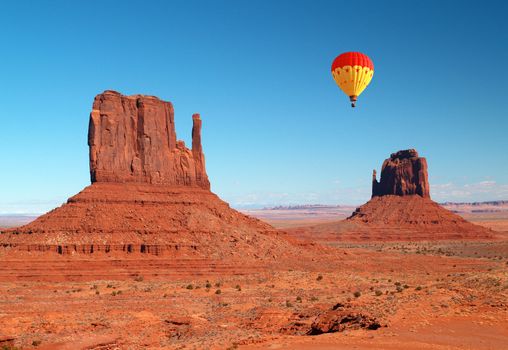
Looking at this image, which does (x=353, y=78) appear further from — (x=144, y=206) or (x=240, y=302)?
(x=144, y=206)

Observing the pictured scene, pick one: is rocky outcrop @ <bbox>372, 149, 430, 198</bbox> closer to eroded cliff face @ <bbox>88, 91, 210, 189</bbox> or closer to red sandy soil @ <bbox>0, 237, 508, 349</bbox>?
red sandy soil @ <bbox>0, 237, 508, 349</bbox>

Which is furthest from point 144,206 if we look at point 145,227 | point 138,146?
point 138,146

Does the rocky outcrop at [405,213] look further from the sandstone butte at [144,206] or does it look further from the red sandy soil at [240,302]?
the sandstone butte at [144,206]

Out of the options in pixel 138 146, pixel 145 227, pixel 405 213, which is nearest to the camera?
pixel 145 227

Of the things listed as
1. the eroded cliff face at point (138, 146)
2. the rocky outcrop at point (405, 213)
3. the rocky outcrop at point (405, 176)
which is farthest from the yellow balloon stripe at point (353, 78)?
the rocky outcrop at point (405, 176)

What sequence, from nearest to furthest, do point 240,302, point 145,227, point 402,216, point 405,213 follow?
point 240,302, point 145,227, point 402,216, point 405,213

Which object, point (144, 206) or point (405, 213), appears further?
point (405, 213)
